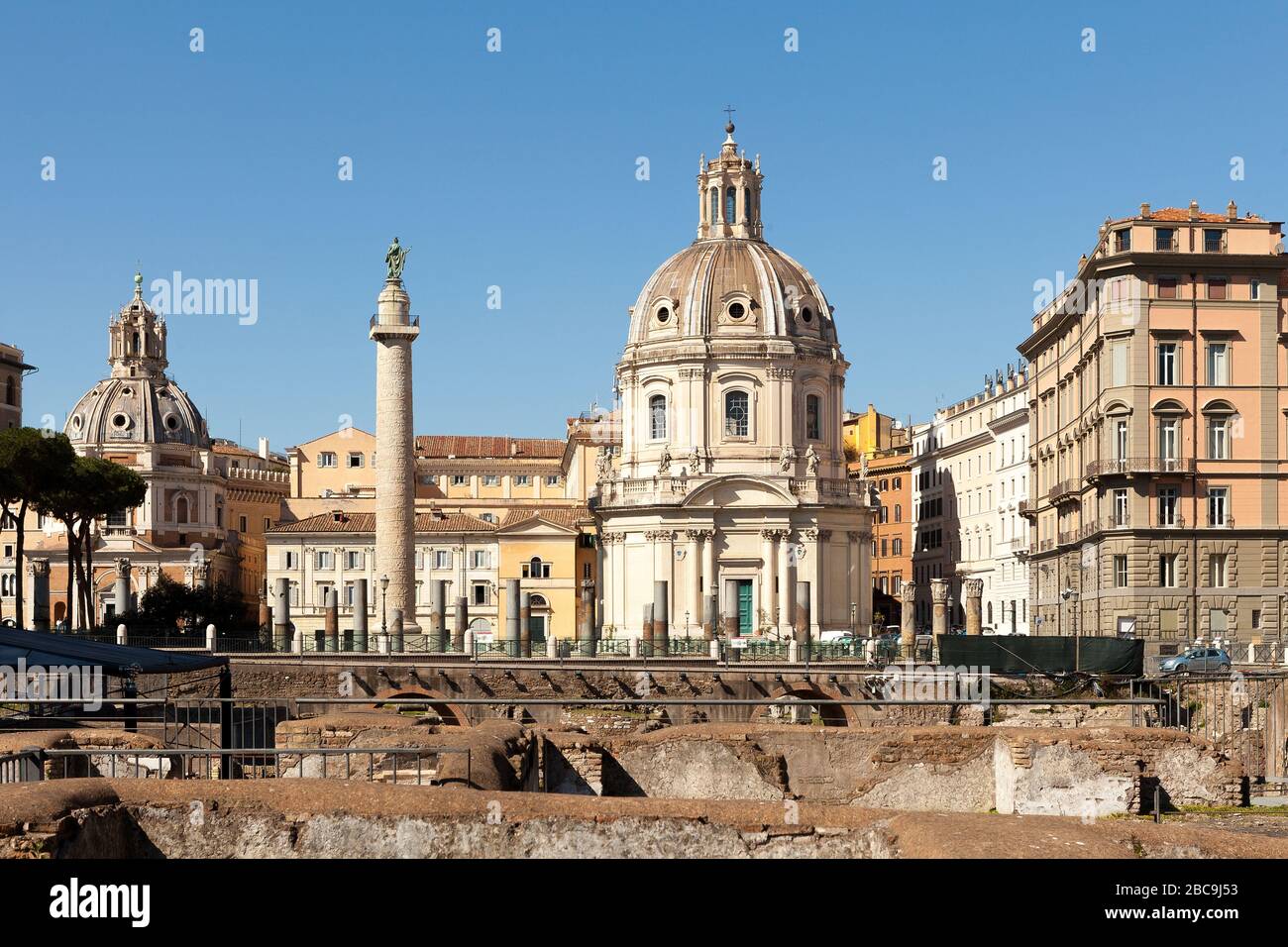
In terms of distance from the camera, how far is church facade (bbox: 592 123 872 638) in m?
85.6

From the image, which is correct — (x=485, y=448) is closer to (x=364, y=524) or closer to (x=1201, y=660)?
(x=364, y=524)

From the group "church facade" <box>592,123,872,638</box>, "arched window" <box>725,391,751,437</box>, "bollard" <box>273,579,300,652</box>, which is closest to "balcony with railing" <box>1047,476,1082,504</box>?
"church facade" <box>592,123,872,638</box>

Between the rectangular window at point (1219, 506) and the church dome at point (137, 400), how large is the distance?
307ft

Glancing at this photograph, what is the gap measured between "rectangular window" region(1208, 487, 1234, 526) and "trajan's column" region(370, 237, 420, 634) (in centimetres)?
2766

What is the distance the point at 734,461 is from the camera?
86.7m

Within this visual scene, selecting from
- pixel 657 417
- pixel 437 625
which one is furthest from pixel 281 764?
pixel 657 417

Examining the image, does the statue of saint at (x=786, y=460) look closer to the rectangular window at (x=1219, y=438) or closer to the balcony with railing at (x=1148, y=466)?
the balcony with railing at (x=1148, y=466)

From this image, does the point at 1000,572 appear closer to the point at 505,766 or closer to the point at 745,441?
the point at 745,441

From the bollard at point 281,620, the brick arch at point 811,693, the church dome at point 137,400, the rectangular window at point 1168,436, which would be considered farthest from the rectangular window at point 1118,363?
the church dome at point 137,400

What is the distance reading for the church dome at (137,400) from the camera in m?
144

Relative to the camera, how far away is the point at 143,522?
133 meters

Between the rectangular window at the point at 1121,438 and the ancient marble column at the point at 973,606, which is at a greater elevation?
the rectangular window at the point at 1121,438

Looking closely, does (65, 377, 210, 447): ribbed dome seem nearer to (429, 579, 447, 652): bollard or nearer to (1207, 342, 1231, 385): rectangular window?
(429, 579, 447, 652): bollard

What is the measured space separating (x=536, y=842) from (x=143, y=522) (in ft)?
399
